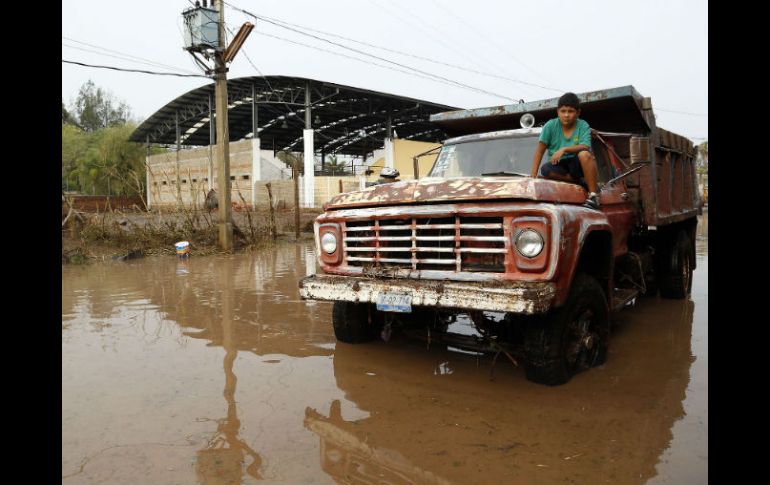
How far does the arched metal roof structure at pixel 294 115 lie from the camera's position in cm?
2631

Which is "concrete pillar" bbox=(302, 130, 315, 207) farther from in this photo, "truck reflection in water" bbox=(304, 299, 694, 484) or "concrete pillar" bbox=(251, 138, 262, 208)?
"truck reflection in water" bbox=(304, 299, 694, 484)

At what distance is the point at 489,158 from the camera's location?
16.3 ft

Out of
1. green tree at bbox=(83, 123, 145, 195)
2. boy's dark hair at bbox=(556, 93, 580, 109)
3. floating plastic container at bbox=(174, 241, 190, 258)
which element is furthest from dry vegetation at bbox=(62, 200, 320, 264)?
green tree at bbox=(83, 123, 145, 195)

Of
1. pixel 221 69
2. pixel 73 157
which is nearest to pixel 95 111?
pixel 73 157

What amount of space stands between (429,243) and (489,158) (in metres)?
1.56

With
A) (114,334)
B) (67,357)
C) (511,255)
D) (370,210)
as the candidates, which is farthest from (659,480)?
(114,334)

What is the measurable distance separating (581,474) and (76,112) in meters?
79.3

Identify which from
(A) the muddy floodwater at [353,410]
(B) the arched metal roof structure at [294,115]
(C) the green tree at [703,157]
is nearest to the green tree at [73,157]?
(B) the arched metal roof structure at [294,115]

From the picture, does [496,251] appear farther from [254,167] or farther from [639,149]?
[254,167]

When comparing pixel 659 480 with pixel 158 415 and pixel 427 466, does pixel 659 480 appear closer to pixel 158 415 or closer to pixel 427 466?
pixel 427 466

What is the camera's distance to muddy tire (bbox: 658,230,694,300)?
6.80m

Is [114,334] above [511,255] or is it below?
below

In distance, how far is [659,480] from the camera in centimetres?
250
